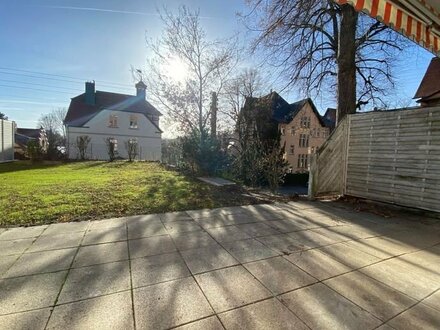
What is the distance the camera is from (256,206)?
528 centimetres

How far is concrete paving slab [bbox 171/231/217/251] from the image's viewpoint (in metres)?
3.10

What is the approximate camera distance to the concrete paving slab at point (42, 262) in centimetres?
239

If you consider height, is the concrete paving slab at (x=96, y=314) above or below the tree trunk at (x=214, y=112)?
below

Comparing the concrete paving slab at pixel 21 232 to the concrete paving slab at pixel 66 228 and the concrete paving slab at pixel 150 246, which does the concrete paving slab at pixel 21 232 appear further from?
the concrete paving slab at pixel 150 246

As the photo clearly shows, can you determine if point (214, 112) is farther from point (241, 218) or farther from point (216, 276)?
point (216, 276)

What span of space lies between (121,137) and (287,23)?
22989mm

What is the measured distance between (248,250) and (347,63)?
20.9 ft

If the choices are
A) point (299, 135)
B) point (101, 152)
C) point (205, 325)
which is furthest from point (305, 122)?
point (205, 325)

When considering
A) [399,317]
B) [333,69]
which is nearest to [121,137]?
[333,69]

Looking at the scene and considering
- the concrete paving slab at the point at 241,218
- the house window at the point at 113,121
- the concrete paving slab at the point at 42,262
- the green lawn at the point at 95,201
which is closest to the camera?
the concrete paving slab at the point at 42,262

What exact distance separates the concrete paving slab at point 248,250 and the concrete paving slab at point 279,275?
0.38ft

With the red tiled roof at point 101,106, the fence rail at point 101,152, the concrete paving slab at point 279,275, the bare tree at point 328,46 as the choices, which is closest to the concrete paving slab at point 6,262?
the concrete paving slab at point 279,275

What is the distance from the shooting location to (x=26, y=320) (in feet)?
5.59

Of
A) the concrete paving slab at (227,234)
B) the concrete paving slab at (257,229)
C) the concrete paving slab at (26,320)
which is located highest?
the concrete paving slab at (257,229)
